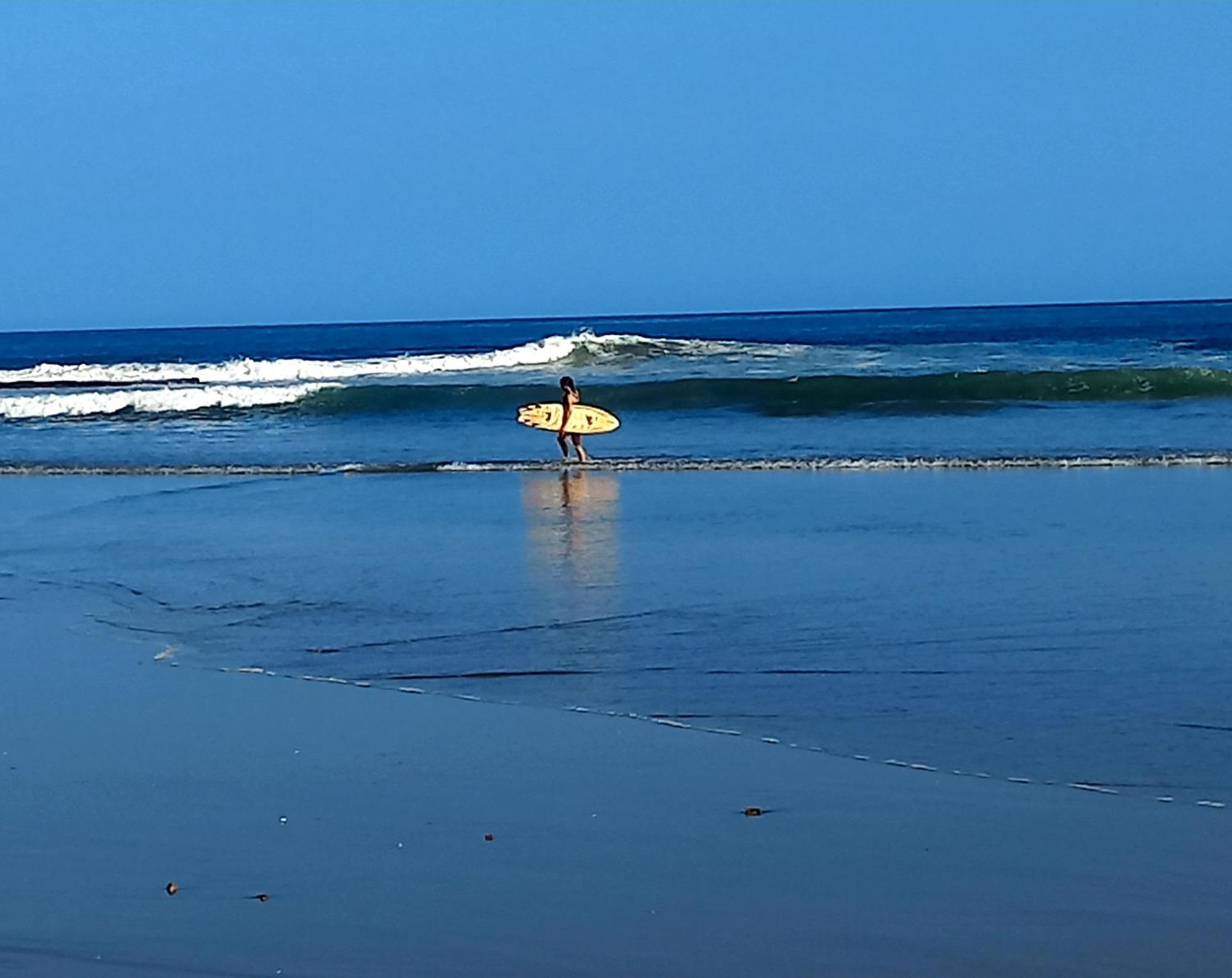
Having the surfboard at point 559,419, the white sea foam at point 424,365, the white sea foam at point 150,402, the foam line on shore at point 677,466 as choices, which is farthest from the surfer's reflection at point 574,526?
the white sea foam at point 424,365

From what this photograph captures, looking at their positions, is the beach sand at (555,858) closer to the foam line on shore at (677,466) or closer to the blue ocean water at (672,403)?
the foam line on shore at (677,466)

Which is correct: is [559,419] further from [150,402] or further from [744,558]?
[150,402]

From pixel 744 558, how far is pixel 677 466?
24.5ft

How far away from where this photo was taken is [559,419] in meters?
20.4

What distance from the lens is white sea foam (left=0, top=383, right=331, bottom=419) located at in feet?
103

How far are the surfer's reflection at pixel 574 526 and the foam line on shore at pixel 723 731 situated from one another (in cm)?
218

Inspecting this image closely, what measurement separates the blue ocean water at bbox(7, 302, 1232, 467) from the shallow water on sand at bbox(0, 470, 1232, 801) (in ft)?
16.6

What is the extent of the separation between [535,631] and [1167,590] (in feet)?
10.7

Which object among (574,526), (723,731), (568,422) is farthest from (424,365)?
(723,731)

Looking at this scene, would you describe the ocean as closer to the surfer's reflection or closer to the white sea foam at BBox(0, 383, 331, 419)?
the surfer's reflection

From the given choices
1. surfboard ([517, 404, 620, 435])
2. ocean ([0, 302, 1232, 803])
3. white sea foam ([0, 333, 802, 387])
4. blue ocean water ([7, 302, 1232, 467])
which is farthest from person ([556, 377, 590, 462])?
white sea foam ([0, 333, 802, 387])

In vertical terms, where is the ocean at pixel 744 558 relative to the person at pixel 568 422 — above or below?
below

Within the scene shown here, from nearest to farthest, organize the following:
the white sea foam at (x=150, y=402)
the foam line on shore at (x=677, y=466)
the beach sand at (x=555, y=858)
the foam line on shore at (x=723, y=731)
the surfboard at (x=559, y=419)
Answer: the beach sand at (x=555, y=858) → the foam line on shore at (x=723, y=731) → the foam line on shore at (x=677, y=466) → the surfboard at (x=559, y=419) → the white sea foam at (x=150, y=402)

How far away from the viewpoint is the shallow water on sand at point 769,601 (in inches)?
253
